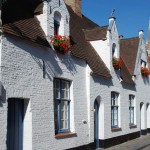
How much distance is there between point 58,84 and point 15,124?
9.13 ft

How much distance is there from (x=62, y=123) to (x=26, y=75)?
3125 millimetres

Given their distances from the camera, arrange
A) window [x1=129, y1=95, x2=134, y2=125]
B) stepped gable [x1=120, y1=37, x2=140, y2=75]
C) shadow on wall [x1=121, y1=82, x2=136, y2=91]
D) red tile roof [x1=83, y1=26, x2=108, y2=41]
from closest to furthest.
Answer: red tile roof [x1=83, y1=26, x2=108, y2=41] < shadow on wall [x1=121, y1=82, x2=136, y2=91] < window [x1=129, y1=95, x2=134, y2=125] < stepped gable [x1=120, y1=37, x2=140, y2=75]

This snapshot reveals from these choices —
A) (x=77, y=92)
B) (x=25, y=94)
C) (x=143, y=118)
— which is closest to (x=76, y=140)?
(x=77, y=92)

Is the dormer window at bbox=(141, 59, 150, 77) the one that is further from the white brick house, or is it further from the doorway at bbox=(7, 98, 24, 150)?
the doorway at bbox=(7, 98, 24, 150)

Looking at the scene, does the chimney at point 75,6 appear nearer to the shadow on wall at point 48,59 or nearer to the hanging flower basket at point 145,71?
the hanging flower basket at point 145,71

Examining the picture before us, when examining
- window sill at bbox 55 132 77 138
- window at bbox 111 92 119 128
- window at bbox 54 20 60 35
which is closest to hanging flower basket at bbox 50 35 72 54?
window at bbox 54 20 60 35

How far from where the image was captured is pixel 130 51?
2325 centimetres

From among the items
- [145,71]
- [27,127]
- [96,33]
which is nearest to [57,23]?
[27,127]

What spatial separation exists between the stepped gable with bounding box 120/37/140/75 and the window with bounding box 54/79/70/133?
9.38m

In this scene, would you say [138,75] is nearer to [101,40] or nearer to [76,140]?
[101,40]

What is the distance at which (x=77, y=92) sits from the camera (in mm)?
13891

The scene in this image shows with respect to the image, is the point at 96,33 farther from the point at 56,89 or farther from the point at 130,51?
the point at 56,89

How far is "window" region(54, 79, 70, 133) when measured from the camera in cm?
1248

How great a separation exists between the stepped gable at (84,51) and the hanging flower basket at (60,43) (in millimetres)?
1197
